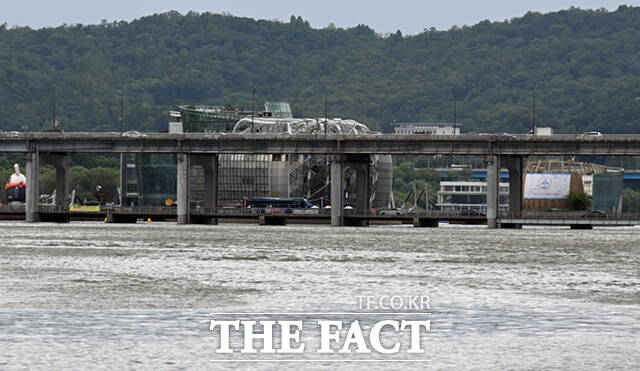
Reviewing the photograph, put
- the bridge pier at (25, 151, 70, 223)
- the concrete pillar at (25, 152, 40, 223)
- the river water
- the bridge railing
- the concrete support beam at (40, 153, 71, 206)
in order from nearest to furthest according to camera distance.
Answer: the river water < the bridge railing < the concrete pillar at (25, 152, 40, 223) < the bridge pier at (25, 151, 70, 223) < the concrete support beam at (40, 153, 71, 206)

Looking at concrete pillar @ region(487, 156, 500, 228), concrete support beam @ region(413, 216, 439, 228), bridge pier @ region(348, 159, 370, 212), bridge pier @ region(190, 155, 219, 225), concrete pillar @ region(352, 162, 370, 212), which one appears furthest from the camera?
bridge pier @ region(190, 155, 219, 225)

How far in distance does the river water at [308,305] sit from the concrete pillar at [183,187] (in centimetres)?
9208

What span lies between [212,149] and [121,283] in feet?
395

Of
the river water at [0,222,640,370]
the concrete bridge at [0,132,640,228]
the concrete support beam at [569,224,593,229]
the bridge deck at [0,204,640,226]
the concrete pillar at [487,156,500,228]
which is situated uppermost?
the concrete bridge at [0,132,640,228]

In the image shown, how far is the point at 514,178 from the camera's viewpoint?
165125 millimetres

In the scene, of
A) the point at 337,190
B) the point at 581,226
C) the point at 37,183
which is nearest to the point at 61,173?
the point at 37,183

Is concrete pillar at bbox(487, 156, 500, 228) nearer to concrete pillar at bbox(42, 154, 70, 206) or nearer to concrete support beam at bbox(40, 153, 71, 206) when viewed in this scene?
concrete support beam at bbox(40, 153, 71, 206)

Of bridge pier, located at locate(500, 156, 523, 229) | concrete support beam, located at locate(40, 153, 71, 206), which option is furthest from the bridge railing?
concrete support beam, located at locate(40, 153, 71, 206)

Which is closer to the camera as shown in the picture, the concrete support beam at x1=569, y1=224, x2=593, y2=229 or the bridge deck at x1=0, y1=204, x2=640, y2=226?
the bridge deck at x1=0, y1=204, x2=640, y2=226

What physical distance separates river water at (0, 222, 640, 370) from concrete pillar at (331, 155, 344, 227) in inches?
3382

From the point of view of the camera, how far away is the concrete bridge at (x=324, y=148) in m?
150

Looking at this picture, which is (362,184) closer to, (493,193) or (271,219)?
(271,219)

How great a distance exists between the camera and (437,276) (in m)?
56.1

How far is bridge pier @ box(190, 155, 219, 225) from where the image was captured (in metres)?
177
